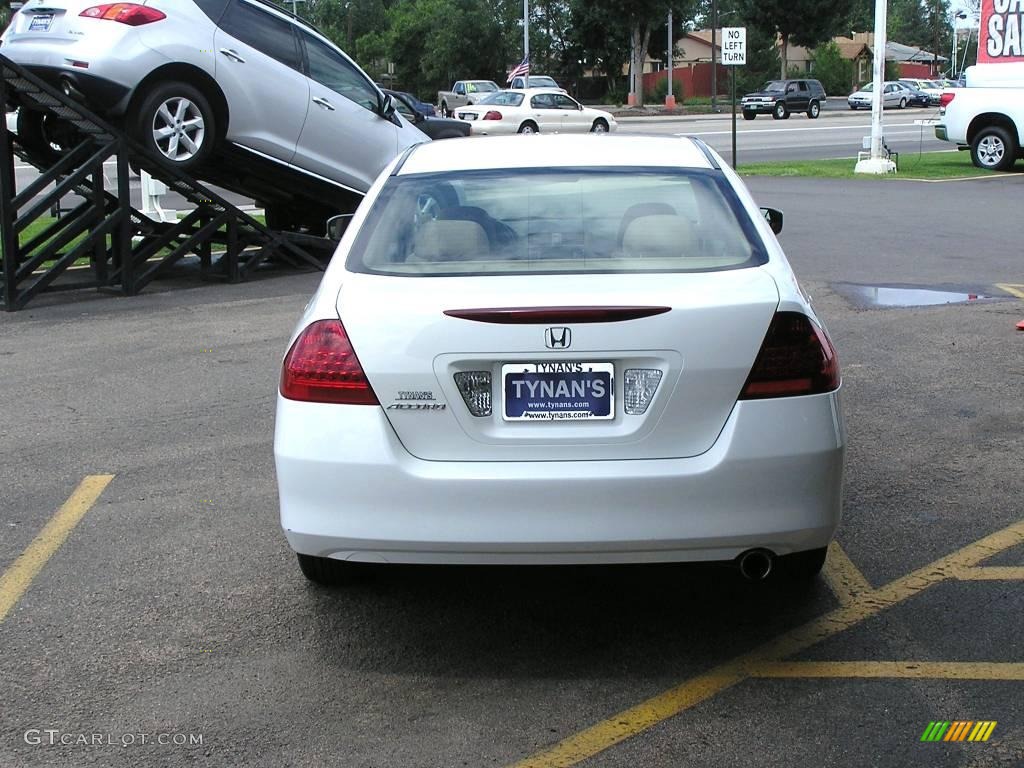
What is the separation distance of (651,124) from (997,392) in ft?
150

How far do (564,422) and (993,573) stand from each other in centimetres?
200

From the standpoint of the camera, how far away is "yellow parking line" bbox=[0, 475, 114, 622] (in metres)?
4.79

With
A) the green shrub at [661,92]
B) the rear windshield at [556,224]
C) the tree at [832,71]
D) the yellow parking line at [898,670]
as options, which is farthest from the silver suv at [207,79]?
the tree at [832,71]

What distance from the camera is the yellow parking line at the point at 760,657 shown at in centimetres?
355

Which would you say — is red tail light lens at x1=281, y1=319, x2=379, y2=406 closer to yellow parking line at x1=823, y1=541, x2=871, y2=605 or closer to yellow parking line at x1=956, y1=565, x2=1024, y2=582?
yellow parking line at x1=823, y1=541, x2=871, y2=605

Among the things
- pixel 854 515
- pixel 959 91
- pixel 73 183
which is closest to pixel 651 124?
pixel 959 91

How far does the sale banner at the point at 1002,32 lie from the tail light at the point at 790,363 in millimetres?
22467

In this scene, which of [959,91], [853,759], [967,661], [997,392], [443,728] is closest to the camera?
[853,759]

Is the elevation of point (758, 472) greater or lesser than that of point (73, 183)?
lesser

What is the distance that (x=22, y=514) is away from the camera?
5.69 m

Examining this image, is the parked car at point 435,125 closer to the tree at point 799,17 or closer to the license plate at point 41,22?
the license plate at point 41,22

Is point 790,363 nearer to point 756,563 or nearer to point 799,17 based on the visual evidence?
point 756,563

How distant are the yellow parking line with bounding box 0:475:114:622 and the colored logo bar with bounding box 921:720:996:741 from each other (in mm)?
3098

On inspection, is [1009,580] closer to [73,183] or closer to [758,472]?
[758,472]
